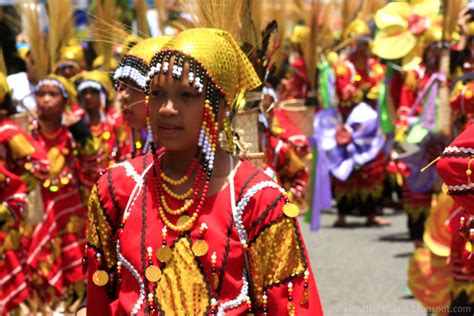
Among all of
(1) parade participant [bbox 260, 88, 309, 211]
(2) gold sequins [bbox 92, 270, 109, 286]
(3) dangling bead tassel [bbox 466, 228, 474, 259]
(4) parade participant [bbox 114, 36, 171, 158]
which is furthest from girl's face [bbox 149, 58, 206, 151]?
(1) parade participant [bbox 260, 88, 309, 211]

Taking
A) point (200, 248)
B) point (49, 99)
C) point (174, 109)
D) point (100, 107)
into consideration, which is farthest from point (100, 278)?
point (100, 107)

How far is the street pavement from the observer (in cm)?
859

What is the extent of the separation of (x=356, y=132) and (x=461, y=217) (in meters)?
7.24

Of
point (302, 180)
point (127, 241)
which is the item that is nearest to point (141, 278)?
point (127, 241)

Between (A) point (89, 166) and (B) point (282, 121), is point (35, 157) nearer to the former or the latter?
(A) point (89, 166)

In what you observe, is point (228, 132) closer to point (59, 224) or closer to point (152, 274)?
point (152, 274)

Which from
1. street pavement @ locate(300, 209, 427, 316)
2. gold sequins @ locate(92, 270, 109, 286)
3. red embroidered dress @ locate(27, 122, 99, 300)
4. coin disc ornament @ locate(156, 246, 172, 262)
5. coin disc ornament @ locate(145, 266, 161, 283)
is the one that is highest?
coin disc ornament @ locate(156, 246, 172, 262)

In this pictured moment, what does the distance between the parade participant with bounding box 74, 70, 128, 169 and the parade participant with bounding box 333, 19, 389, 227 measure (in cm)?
388

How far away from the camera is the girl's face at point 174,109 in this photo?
11.9 feet

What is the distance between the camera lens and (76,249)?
863 cm

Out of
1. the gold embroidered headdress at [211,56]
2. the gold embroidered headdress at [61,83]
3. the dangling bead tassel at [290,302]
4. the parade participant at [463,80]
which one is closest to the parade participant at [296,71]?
the gold embroidered headdress at [61,83]

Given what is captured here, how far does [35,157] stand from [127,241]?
378 cm

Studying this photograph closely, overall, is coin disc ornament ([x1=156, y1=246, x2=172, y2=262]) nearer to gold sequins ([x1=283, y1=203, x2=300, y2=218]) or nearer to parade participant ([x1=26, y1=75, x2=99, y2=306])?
gold sequins ([x1=283, y1=203, x2=300, y2=218])

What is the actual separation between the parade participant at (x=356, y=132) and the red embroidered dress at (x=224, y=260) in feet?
30.1
